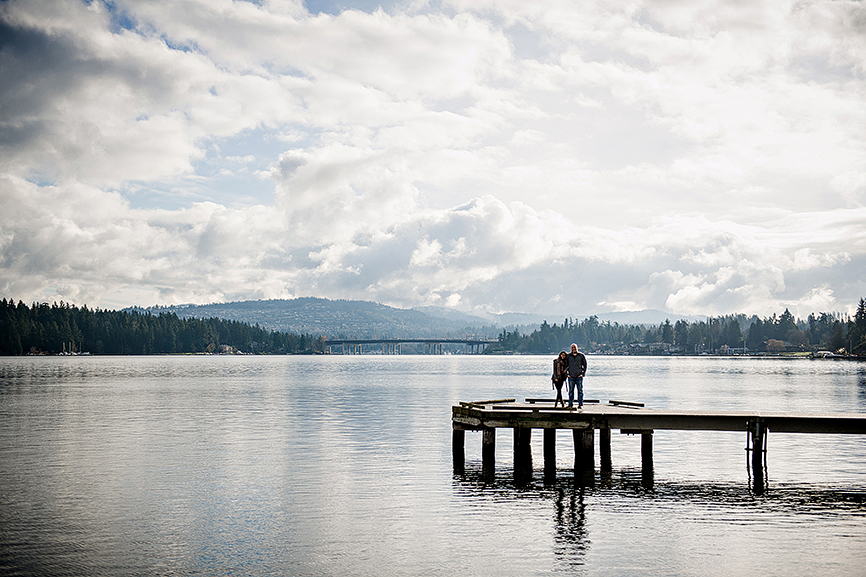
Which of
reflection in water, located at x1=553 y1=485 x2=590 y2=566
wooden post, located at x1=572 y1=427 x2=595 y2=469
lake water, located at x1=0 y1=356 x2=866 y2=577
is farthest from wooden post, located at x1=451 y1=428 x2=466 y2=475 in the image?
reflection in water, located at x1=553 y1=485 x2=590 y2=566

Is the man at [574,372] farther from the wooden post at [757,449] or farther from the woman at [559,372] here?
the wooden post at [757,449]

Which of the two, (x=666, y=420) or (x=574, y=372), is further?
(x=574, y=372)

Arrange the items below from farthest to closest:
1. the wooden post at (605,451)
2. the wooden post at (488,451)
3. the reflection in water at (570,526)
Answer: the wooden post at (605,451) → the wooden post at (488,451) → the reflection in water at (570,526)

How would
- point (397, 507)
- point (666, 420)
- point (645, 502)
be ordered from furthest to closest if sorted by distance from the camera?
point (666, 420) → point (645, 502) → point (397, 507)

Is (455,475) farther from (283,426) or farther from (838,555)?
(283,426)

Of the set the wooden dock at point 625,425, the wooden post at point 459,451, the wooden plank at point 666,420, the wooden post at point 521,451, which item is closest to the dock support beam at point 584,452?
the wooden dock at point 625,425

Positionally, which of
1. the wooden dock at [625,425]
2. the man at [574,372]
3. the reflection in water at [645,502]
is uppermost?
the man at [574,372]

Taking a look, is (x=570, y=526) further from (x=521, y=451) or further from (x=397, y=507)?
(x=521, y=451)

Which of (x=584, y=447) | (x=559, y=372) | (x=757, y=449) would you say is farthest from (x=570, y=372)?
(x=757, y=449)

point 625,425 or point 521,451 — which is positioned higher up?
point 625,425

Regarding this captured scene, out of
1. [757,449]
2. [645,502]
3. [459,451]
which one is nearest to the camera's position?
[645,502]

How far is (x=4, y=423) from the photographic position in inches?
2291

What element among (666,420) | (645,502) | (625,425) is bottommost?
(645,502)

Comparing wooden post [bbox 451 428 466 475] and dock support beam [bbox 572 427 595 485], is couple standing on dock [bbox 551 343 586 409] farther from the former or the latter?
wooden post [bbox 451 428 466 475]
